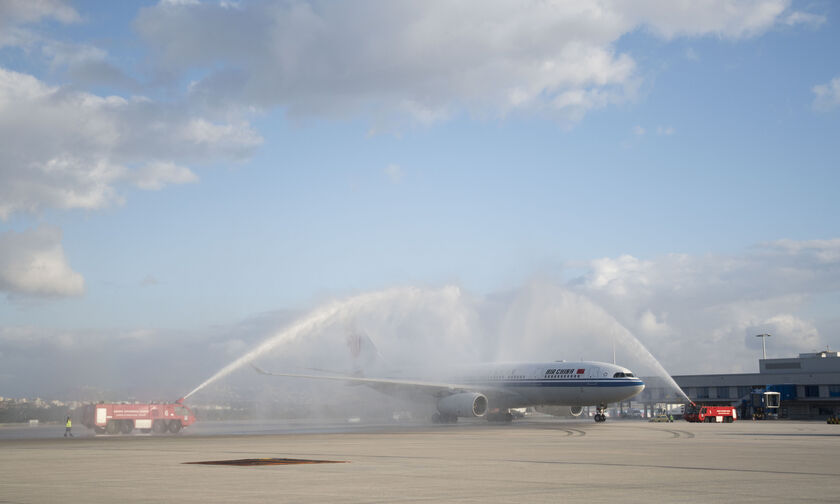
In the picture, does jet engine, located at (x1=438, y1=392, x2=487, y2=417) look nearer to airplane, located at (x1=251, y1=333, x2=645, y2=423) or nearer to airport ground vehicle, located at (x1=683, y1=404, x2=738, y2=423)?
airplane, located at (x1=251, y1=333, x2=645, y2=423)

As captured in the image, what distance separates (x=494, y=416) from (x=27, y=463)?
53.5 metres

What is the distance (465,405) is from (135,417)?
2744cm

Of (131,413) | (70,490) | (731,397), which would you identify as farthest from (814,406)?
(70,490)

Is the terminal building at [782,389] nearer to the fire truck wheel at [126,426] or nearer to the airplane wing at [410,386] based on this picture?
the airplane wing at [410,386]

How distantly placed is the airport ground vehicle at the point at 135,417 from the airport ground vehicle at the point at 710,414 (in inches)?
1729

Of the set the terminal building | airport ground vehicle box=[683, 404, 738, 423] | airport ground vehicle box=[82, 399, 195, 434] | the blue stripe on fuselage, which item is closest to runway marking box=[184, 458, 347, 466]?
airport ground vehicle box=[82, 399, 195, 434]

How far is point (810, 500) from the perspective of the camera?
14.6 m

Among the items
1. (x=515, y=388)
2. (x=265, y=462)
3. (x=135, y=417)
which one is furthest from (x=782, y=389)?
(x=265, y=462)

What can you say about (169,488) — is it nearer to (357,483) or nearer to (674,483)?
(357,483)

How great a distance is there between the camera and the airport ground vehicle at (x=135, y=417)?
51125mm

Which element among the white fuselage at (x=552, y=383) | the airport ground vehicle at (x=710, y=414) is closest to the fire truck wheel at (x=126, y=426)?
the white fuselage at (x=552, y=383)

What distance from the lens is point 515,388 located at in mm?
70000

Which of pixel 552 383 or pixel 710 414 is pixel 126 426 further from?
pixel 710 414

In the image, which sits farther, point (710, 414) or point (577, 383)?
point (710, 414)
